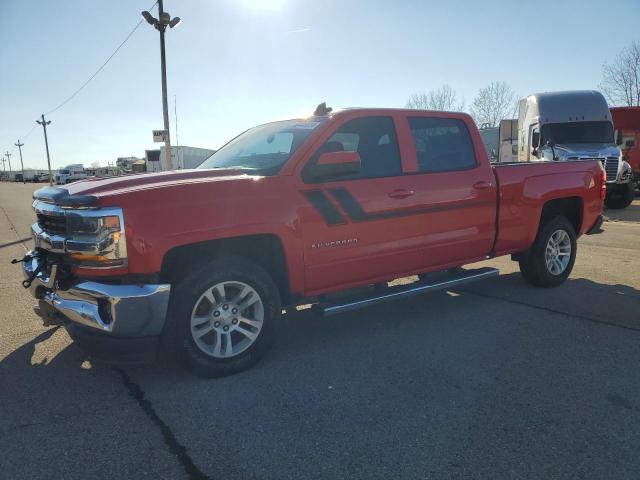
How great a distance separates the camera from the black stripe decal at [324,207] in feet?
12.5

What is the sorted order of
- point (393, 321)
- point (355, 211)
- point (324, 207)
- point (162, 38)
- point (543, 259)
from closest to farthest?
point (324, 207), point (355, 211), point (393, 321), point (543, 259), point (162, 38)

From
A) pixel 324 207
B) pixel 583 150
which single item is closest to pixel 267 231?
pixel 324 207

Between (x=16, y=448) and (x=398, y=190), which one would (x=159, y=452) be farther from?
(x=398, y=190)

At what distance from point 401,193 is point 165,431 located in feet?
8.59

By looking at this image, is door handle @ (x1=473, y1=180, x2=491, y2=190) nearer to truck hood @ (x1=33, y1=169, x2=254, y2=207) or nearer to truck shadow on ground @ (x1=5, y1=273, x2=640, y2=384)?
truck shadow on ground @ (x1=5, y1=273, x2=640, y2=384)

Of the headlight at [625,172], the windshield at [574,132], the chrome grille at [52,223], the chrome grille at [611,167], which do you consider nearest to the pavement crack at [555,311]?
the chrome grille at [52,223]

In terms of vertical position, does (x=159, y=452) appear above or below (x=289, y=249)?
below

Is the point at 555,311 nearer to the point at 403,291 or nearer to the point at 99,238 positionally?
the point at 403,291

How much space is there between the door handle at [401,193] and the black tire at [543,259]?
2161mm

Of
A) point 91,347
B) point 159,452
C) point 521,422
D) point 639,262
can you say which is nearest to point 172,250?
point 91,347

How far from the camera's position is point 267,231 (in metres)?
3.59

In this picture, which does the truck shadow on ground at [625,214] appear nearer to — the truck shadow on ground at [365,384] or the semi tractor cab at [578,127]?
the semi tractor cab at [578,127]

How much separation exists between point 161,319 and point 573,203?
5034 mm

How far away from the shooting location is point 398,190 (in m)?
4.26
